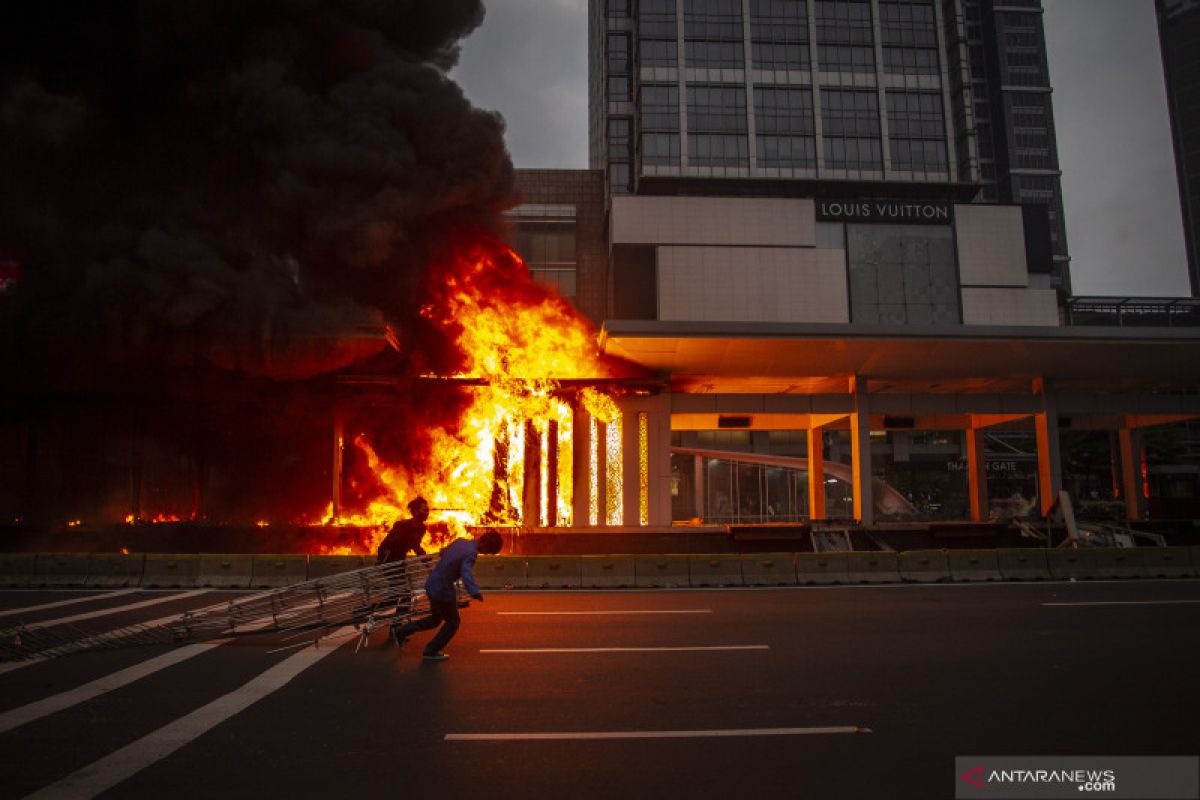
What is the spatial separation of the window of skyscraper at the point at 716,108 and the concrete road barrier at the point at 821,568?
4435 cm

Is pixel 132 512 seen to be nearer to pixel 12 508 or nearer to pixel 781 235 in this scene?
pixel 12 508

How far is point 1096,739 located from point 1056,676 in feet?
5.93

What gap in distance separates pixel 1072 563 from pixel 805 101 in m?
46.2

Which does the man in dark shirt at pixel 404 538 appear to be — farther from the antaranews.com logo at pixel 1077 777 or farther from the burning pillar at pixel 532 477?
the burning pillar at pixel 532 477

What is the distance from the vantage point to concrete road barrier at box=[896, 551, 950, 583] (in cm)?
1386

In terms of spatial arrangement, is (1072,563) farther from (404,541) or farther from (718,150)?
(718,150)

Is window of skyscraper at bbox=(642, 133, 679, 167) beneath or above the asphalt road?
above

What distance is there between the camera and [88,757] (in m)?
4.34

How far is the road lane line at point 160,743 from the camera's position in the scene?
3.88 meters

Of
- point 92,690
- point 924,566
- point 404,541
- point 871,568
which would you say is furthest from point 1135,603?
point 92,690

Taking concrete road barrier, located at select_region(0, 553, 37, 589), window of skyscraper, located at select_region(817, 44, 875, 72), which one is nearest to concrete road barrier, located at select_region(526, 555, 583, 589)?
concrete road barrier, located at select_region(0, 553, 37, 589)

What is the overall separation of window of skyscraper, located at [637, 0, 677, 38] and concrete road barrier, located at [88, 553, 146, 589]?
50469 millimetres

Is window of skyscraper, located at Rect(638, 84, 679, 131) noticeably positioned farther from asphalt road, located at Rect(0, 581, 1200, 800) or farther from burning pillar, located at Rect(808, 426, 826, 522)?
asphalt road, located at Rect(0, 581, 1200, 800)

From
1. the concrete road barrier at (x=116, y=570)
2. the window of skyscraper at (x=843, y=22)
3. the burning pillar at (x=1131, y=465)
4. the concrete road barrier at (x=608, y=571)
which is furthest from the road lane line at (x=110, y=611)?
the window of skyscraper at (x=843, y=22)
